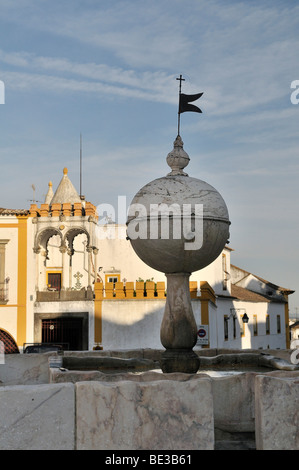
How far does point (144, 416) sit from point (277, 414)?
3.41 ft

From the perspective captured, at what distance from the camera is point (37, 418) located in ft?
14.7

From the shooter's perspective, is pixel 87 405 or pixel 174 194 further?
pixel 174 194

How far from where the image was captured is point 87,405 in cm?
459

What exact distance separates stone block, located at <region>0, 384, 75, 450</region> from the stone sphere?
2629mm

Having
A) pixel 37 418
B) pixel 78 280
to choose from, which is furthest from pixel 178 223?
pixel 78 280

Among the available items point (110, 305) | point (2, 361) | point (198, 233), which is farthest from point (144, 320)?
point (198, 233)

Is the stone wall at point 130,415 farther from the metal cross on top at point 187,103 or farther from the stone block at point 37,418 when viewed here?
the metal cross on top at point 187,103

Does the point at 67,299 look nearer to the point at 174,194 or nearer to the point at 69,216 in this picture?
the point at 69,216

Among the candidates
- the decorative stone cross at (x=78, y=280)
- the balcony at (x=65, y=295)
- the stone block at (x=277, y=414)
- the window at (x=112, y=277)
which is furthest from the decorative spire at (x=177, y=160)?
the window at (x=112, y=277)

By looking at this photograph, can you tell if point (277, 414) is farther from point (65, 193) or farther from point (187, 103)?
point (65, 193)

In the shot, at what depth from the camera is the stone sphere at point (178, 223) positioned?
266 inches

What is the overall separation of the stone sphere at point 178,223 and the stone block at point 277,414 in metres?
2.39

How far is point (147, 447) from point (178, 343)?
2358 mm
